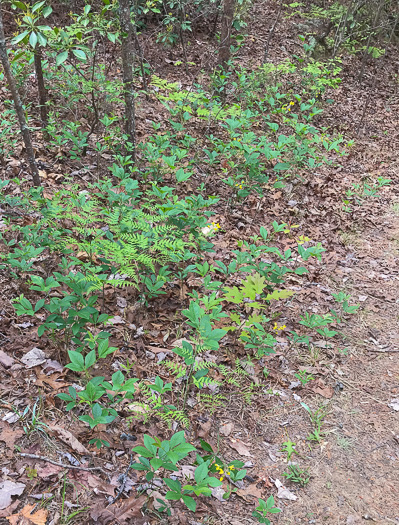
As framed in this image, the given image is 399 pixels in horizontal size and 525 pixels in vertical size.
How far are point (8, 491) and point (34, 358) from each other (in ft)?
3.24

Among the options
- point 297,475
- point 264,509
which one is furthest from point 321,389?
point 264,509

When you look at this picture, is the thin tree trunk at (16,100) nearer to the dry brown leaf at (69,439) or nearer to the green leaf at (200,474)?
the dry brown leaf at (69,439)

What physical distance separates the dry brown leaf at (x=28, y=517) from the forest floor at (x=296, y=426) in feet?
0.14

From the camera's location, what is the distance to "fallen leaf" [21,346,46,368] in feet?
9.09

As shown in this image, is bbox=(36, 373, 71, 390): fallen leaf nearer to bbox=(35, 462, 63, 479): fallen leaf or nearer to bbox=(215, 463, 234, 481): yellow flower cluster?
bbox=(35, 462, 63, 479): fallen leaf

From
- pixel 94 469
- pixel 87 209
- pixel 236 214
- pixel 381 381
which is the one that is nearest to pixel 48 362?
pixel 94 469

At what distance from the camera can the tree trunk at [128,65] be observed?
4.57 m

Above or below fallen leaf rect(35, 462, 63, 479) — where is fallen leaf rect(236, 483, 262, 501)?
below

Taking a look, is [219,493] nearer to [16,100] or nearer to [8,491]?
[8,491]

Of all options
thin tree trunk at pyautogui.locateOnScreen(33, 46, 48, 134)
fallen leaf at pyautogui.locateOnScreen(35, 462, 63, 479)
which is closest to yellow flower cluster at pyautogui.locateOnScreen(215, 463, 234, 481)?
fallen leaf at pyautogui.locateOnScreen(35, 462, 63, 479)

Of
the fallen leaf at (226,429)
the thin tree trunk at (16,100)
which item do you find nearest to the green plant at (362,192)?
the fallen leaf at (226,429)

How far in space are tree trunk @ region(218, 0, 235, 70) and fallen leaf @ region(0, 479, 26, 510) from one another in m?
7.70

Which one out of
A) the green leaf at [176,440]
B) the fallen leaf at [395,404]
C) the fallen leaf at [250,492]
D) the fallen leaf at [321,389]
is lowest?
the fallen leaf at [395,404]

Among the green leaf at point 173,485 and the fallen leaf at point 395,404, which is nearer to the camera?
the green leaf at point 173,485
